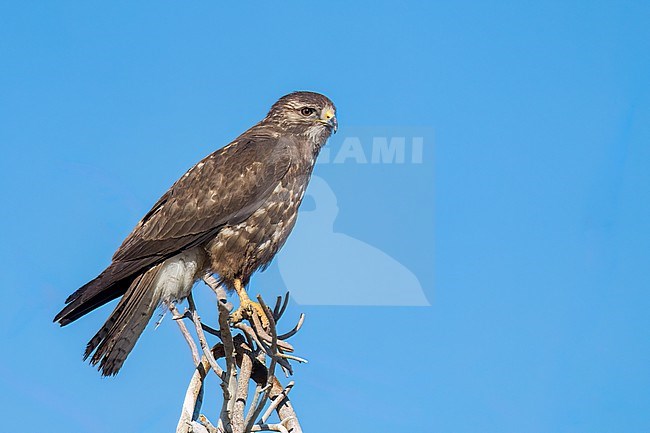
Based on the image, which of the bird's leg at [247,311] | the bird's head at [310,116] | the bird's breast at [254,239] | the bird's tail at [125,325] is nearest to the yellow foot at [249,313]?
the bird's leg at [247,311]

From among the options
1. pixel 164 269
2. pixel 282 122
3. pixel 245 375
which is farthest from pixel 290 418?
pixel 282 122

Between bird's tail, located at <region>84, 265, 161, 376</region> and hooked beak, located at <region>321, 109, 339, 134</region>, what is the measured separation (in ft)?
3.92

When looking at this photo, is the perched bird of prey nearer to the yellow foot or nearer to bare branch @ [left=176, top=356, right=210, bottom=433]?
the yellow foot

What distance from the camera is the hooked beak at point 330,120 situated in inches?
184

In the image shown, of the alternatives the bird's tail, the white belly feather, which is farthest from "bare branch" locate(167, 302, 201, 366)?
the white belly feather

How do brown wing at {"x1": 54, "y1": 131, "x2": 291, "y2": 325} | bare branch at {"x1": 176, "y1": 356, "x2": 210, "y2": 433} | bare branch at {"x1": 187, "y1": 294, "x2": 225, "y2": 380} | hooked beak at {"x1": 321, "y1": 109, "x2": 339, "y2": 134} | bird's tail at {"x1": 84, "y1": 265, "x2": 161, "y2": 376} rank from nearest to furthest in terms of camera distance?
bare branch at {"x1": 187, "y1": 294, "x2": 225, "y2": 380}, bare branch at {"x1": 176, "y1": 356, "x2": 210, "y2": 433}, bird's tail at {"x1": 84, "y1": 265, "x2": 161, "y2": 376}, brown wing at {"x1": 54, "y1": 131, "x2": 291, "y2": 325}, hooked beak at {"x1": 321, "y1": 109, "x2": 339, "y2": 134}

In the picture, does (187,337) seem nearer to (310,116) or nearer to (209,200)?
(209,200)

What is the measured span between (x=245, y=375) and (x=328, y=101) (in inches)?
68.4

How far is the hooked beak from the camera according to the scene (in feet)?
15.4

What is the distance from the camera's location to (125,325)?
158 inches

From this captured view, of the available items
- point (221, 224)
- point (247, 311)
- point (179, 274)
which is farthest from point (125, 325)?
point (221, 224)

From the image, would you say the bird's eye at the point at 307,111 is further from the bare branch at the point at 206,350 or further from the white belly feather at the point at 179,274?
the bare branch at the point at 206,350

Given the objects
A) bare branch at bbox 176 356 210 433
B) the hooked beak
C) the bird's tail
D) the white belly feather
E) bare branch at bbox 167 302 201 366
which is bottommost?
bare branch at bbox 176 356 210 433

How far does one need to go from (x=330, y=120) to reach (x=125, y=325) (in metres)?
1.56
